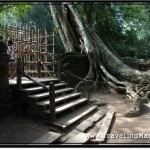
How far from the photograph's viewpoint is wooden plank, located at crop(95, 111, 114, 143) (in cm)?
429

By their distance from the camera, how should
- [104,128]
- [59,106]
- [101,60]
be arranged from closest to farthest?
[104,128] → [59,106] → [101,60]

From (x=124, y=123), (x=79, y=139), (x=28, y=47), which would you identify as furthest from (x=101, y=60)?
(x=79, y=139)

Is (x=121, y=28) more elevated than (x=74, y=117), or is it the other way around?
(x=121, y=28)

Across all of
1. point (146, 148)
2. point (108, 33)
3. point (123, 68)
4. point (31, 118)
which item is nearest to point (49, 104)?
point (31, 118)

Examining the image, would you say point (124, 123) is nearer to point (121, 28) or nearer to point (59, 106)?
point (59, 106)

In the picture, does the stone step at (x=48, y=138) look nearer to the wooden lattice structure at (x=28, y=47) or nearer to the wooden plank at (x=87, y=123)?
the wooden plank at (x=87, y=123)

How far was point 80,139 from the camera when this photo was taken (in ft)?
14.3

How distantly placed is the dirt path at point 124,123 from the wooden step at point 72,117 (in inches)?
30.2

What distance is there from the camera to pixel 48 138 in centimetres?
444

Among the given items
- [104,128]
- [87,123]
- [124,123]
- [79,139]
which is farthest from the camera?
[124,123]

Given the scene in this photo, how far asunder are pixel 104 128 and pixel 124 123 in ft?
3.15

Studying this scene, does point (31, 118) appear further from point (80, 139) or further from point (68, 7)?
point (68, 7)

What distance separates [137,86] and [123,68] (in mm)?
1304

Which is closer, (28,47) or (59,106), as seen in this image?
(59,106)
